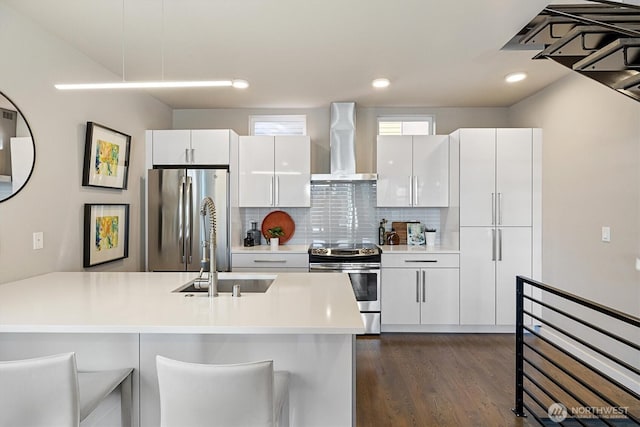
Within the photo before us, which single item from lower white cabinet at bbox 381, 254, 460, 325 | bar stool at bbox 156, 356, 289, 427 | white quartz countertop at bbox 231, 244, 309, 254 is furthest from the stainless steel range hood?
bar stool at bbox 156, 356, 289, 427

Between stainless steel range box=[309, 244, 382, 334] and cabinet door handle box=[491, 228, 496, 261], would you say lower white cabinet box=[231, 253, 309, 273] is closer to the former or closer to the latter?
stainless steel range box=[309, 244, 382, 334]

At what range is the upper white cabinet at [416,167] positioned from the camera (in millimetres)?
4234

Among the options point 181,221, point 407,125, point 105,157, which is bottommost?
point 181,221

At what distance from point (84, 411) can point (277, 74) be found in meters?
2.92

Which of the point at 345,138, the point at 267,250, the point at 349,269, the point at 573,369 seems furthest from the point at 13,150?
the point at 573,369

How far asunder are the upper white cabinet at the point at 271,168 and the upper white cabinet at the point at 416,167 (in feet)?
2.83

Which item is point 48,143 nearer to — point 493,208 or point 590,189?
point 493,208

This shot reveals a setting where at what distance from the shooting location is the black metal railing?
2.10 meters

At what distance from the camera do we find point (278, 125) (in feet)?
15.6

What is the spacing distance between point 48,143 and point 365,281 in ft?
9.64

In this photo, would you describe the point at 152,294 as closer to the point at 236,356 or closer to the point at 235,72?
the point at 236,356

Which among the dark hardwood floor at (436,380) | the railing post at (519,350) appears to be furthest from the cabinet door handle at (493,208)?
the railing post at (519,350)

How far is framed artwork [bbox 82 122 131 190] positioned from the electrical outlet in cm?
55

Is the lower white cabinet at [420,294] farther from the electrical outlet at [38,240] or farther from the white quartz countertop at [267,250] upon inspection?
the electrical outlet at [38,240]
